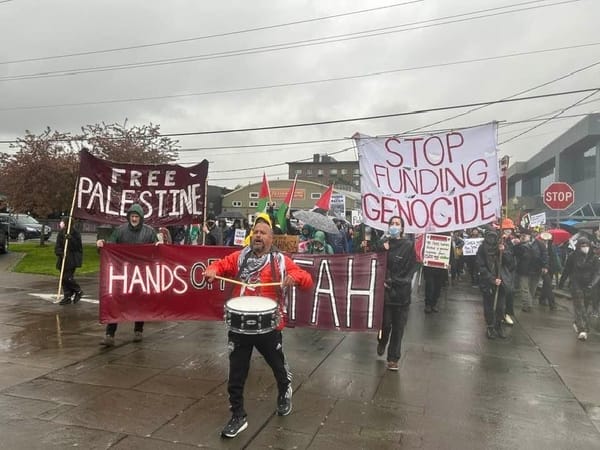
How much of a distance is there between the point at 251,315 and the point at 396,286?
8.56ft

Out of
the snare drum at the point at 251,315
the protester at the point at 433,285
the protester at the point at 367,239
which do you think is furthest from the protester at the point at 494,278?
the snare drum at the point at 251,315

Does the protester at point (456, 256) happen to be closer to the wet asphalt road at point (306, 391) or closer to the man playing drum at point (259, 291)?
the wet asphalt road at point (306, 391)

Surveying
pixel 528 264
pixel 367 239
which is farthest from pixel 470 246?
pixel 367 239

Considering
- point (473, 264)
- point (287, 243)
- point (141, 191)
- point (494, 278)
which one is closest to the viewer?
point (494, 278)

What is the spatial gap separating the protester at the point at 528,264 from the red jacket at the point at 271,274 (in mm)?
7621

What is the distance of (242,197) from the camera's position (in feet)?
234

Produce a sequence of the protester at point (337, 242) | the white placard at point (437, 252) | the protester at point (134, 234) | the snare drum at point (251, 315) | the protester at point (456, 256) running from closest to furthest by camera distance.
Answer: the snare drum at point (251, 315), the protester at point (134, 234), the white placard at point (437, 252), the protester at point (337, 242), the protester at point (456, 256)

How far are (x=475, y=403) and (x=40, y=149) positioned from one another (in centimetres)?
2433

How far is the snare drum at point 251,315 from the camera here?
3.98 m

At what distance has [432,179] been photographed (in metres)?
7.10

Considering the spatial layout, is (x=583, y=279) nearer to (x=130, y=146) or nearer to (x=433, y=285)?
(x=433, y=285)

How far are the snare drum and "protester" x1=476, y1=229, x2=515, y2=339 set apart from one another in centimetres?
508

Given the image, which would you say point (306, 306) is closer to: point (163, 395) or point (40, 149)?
point (163, 395)

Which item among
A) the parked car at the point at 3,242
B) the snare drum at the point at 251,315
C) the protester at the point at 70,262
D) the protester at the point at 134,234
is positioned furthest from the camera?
the parked car at the point at 3,242
